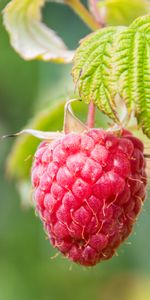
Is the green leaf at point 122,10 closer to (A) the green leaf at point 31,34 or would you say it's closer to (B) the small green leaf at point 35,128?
(A) the green leaf at point 31,34

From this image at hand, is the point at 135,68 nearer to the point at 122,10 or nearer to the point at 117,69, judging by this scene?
the point at 117,69

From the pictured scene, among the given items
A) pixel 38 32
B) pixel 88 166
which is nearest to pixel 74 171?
pixel 88 166

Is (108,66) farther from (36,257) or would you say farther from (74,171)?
(36,257)

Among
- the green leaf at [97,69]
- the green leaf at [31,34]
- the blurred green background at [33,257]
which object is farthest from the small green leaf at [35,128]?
the blurred green background at [33,257]

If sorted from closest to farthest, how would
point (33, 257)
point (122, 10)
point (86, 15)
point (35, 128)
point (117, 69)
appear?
point (117, 69)
point (86, 15)
point (122, 10)
point (35, 128)
point (33, 257)

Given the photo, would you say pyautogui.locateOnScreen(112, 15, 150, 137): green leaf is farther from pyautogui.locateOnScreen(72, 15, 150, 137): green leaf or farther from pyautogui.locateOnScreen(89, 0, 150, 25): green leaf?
pyautogui.locateOnScreen(89, 0, 150, 25): green leaf

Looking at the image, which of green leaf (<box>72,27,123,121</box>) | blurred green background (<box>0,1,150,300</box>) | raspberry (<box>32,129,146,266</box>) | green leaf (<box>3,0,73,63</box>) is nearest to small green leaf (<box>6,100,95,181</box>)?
green leaf (<box>3,0,73,63</box>)

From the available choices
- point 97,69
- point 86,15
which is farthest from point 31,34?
point 97,69
